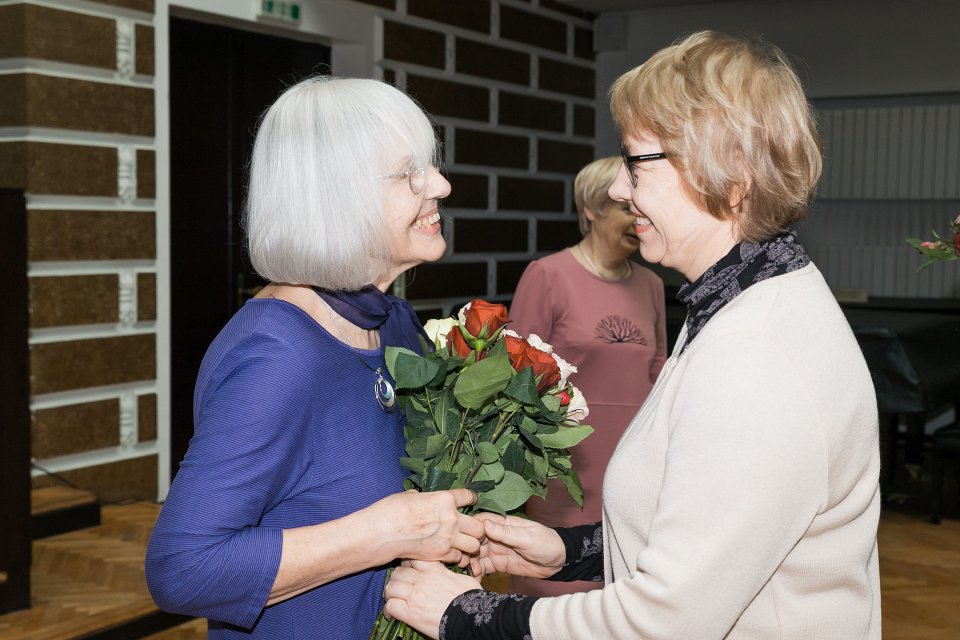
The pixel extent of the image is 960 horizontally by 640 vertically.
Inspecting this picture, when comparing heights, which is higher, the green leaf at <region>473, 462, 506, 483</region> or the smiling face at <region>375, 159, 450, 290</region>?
the smiling face at <region>375, 159, 450, 290</region>

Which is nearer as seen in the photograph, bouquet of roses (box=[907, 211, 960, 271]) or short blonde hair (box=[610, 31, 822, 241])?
short blonde hair (box=[610, 31, 822, 241])

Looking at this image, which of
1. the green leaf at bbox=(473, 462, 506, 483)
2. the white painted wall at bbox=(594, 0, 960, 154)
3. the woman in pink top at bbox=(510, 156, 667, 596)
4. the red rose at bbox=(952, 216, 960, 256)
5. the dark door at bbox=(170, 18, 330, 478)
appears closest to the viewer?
the green leaf at bbox=(473, 462, 506, 483)

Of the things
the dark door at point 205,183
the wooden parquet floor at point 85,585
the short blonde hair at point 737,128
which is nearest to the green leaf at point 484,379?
the short blonde hair at point 737,128

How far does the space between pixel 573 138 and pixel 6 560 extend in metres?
6.17

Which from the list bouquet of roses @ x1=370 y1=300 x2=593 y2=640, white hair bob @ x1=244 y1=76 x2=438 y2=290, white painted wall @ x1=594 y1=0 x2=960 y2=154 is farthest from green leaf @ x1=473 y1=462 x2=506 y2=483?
white painted wall @ x1=594 y1=0 x2=960 y2=154

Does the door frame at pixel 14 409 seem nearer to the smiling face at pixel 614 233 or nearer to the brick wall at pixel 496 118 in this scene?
the smiling face at pixel 614 233

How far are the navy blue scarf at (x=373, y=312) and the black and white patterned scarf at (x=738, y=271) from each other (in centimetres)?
48

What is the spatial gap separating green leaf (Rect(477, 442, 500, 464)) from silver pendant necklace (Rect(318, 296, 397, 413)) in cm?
15

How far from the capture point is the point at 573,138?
872cm

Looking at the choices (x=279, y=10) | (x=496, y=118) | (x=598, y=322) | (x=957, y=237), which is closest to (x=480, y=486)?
(x=957, y=237)

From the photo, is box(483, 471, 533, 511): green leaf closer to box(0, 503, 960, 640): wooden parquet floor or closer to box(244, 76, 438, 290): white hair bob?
box(244, 76, 438, 290): white hair bob

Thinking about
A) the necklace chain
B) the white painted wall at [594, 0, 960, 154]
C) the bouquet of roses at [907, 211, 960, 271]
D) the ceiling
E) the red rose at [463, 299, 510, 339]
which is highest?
the ceiling

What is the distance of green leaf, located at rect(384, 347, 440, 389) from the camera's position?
Result: 1.50 m

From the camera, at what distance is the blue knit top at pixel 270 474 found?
1.38m
